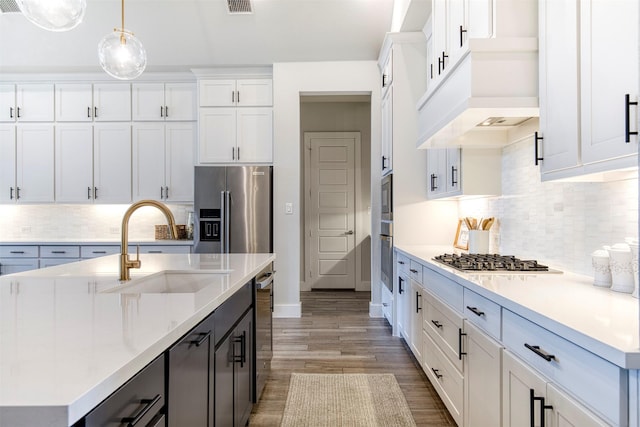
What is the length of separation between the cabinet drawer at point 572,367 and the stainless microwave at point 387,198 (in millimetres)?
2305

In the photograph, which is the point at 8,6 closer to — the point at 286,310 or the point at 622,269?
the point at 286,310

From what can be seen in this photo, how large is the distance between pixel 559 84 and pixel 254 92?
3.52 meters

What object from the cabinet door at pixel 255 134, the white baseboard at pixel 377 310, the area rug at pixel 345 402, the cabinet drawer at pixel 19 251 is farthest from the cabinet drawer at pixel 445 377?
the cabinet drawer at pixel 19 251

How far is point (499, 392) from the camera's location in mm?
1463

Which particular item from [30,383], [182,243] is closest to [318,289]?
[182,243]

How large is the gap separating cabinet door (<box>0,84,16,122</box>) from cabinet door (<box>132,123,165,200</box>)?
58.3 inches

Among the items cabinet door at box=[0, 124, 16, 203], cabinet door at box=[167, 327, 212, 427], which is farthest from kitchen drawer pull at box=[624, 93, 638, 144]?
cabinet door at box=[0, 124, 16, 203]

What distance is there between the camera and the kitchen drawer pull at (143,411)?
770mm

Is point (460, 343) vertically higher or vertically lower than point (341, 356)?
higher

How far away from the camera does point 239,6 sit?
3.84 m

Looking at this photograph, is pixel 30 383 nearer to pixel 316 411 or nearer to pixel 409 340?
pixel 316 411

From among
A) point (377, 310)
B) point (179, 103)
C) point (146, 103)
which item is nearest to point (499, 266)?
point (377, 310)

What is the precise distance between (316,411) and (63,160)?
424 centimetres

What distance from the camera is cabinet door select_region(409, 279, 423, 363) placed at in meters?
2.75
